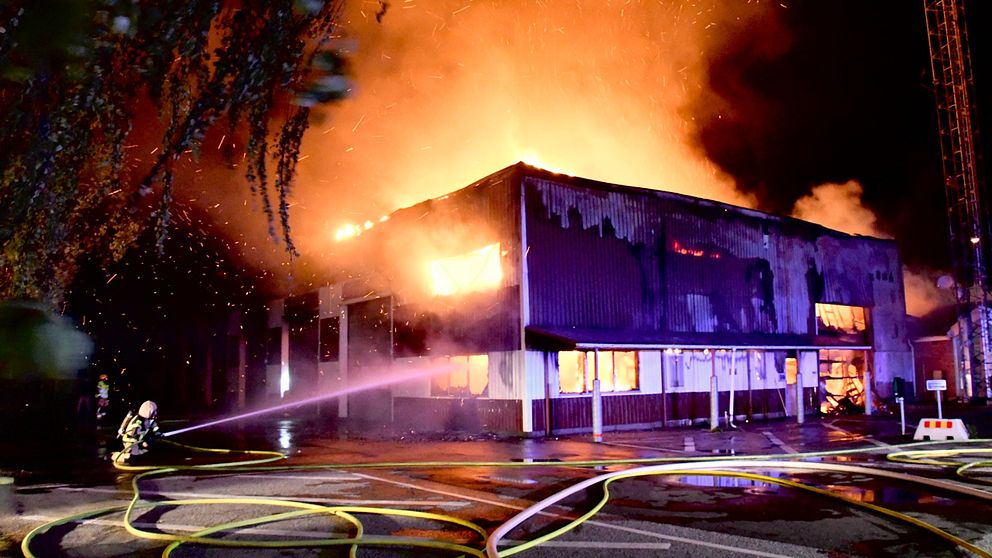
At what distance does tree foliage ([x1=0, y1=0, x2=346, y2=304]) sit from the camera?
211cm

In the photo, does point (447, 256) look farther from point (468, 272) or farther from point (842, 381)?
point (842, 381)

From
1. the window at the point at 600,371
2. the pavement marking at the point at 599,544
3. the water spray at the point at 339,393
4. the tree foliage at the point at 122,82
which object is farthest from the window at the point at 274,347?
the tree foliage at the point at 122,82

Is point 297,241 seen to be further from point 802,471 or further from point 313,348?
point 802,471

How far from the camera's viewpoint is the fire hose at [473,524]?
6480 mm

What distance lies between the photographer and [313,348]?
27500mm

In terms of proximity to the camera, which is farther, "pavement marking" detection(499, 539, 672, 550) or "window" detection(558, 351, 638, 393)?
"window" detection(558, 351, 638, 393)

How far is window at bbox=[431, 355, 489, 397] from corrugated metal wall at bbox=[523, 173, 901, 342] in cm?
237

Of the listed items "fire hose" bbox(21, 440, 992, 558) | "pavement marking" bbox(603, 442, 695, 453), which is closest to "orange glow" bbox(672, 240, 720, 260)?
"pavement marking" bbox(603, 442, 695, 453)

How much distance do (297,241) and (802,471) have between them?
22.6 metres

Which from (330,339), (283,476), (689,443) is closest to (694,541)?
(283,476)

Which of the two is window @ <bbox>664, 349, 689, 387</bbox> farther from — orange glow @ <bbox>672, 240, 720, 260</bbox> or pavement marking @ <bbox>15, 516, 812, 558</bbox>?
pavement marking @ <bbox>15, 516, 812, 558</bbox>

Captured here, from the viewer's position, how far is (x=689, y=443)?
1561 centimetres

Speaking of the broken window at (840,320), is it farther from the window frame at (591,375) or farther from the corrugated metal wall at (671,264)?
the window frame at (591,375)

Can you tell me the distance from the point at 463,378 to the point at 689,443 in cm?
662
